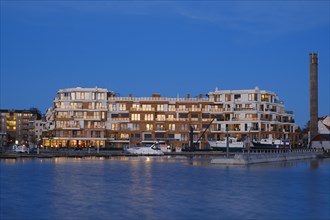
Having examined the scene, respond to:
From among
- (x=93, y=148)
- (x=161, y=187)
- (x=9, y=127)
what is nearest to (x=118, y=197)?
(x=161, y=187)

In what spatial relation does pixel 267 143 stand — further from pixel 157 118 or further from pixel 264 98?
pixel 157 118

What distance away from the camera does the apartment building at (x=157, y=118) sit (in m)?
118

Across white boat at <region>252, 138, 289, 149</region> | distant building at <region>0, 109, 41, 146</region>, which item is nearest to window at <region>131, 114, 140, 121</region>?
white boat at <region>252, 138, 289, 149</region>

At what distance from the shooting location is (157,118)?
118 metres

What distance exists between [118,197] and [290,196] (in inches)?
426

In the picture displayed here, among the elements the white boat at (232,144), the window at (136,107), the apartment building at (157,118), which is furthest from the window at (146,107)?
the white boat at (232,144)

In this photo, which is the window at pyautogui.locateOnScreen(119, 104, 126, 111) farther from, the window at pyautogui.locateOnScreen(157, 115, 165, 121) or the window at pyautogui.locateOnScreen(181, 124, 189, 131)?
the window at pyautogui.locateOnScreen(181, 124, 189, 131)

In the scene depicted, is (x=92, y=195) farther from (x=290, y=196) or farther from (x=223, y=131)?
(x=223, y=131)

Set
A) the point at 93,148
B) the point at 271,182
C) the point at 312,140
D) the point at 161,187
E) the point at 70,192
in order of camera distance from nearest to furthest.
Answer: the point at 70,192 → the point at 161,187 → the point at 271,182 → the point at 93,148 → the point at 312,140

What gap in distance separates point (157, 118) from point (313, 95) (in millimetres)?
36330

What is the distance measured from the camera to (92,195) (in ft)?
108

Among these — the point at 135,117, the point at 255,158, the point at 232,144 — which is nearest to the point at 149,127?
the point at 135,117

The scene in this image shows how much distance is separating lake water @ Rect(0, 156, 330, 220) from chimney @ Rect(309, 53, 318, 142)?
7661 centimetres

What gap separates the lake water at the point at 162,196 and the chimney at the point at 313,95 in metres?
76.6
